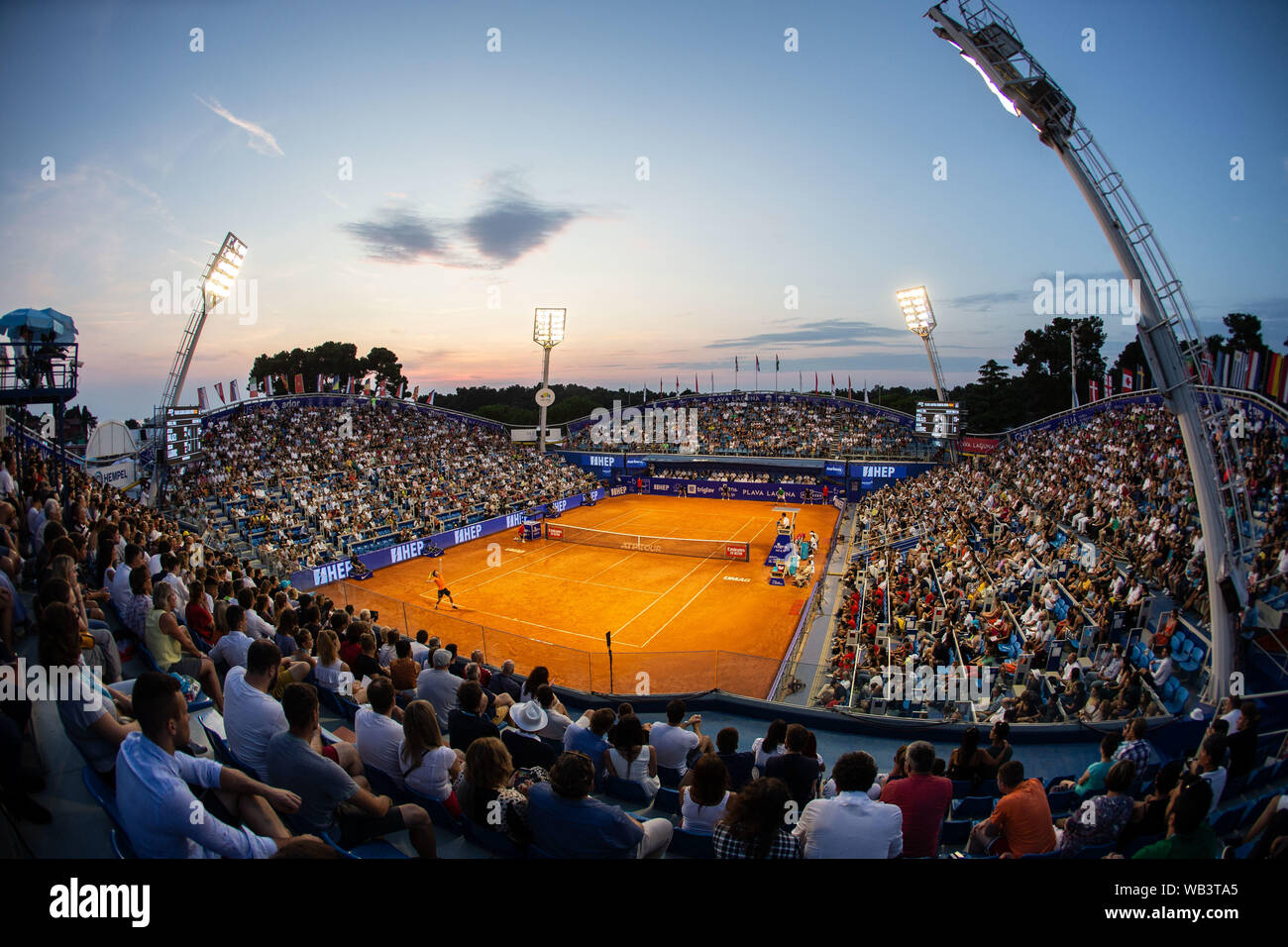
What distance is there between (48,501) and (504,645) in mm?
10071

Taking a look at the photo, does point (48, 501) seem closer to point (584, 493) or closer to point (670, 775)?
point (670, 775)

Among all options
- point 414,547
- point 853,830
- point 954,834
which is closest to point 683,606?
point 414,547

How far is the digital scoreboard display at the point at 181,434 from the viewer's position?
31078 millimetres

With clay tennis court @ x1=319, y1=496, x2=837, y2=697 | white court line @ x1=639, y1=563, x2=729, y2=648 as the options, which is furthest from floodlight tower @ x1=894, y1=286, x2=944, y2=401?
white court line @ x1=639, y1=563, x2=729, y2=648

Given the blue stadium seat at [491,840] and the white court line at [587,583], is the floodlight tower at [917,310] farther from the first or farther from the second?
the blue stadium seat at [491,840]

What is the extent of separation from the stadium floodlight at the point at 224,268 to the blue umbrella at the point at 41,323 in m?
18.1

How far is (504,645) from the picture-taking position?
17.0 meters

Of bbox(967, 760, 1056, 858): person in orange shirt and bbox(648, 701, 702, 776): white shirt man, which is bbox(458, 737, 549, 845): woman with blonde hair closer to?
bbox(648, 701, 702, 776): white shirt man

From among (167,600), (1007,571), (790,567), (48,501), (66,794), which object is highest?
(48,501)

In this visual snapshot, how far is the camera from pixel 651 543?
37.2m

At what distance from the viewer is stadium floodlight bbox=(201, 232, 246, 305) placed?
2948 cm

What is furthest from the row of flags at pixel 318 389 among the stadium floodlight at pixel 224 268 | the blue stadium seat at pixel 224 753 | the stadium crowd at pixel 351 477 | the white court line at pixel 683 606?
the blue stadium seat at pixel 224 753

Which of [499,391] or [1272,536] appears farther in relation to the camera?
[499,391]
